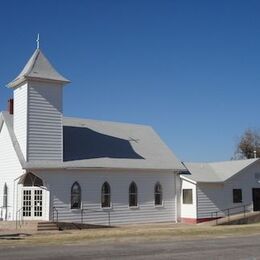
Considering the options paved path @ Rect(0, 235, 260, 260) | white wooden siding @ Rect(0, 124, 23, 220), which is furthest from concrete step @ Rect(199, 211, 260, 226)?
paved path @ Rect(0, 235, 260, 260)

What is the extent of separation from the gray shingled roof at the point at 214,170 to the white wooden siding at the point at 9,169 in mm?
12730

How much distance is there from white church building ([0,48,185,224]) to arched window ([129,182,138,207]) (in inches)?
2.8

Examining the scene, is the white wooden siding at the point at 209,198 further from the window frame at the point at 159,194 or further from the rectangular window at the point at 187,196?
the window frame at the point at 159,194

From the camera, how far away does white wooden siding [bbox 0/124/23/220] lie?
3425cm

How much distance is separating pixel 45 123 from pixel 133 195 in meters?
8.43

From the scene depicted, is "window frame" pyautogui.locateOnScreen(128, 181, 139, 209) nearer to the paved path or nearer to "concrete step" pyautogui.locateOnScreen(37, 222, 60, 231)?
"concrete step" pyautogui.locateOnScreen(37, 222, 60, 231)

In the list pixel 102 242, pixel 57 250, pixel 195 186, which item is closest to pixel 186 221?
pixel 195 186

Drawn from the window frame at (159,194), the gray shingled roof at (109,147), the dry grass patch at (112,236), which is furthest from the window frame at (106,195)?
the dry grass patch at (112,236)

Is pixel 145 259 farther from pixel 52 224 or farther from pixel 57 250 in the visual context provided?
pixel 52 224

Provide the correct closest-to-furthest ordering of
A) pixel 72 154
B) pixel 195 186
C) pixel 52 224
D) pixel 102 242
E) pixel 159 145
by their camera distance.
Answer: pixel 102 242, pixel 52 224, pixel 72 154, pixel 195 186, pixel 159 145

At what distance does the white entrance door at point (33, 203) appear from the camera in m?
33.2

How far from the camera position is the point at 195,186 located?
3872 centimetres

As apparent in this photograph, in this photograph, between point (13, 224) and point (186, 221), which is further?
point (186, 221)

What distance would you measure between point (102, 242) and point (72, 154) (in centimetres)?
1276
